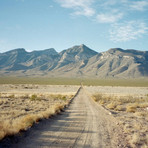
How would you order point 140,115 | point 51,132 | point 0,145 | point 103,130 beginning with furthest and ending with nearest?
point 140,115
point 103,130
point 51,132
point 0,145

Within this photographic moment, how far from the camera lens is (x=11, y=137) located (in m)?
8.20

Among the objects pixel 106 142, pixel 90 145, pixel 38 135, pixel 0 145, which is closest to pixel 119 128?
pixel 106 142

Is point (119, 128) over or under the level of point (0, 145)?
under

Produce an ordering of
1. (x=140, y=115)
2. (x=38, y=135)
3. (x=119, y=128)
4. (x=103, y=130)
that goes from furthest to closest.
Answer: (x=140, y=115)
(x=119, y=128)
(x=103, y=130)
(x=38, y=135)

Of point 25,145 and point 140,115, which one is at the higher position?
point 25,145

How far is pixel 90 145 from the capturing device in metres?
7.89

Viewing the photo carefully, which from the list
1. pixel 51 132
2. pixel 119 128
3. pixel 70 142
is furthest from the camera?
pixel 119 128

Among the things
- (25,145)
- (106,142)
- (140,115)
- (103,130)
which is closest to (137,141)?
(106,142)

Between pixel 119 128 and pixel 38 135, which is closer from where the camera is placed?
pixel 38 135

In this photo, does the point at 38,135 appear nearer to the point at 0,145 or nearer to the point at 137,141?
the point at 0,145

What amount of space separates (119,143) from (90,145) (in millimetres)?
1579

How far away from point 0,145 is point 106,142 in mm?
4727

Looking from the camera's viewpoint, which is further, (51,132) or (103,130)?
(103,130)

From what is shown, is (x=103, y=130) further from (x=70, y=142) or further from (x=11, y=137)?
(x=11, y=137)
